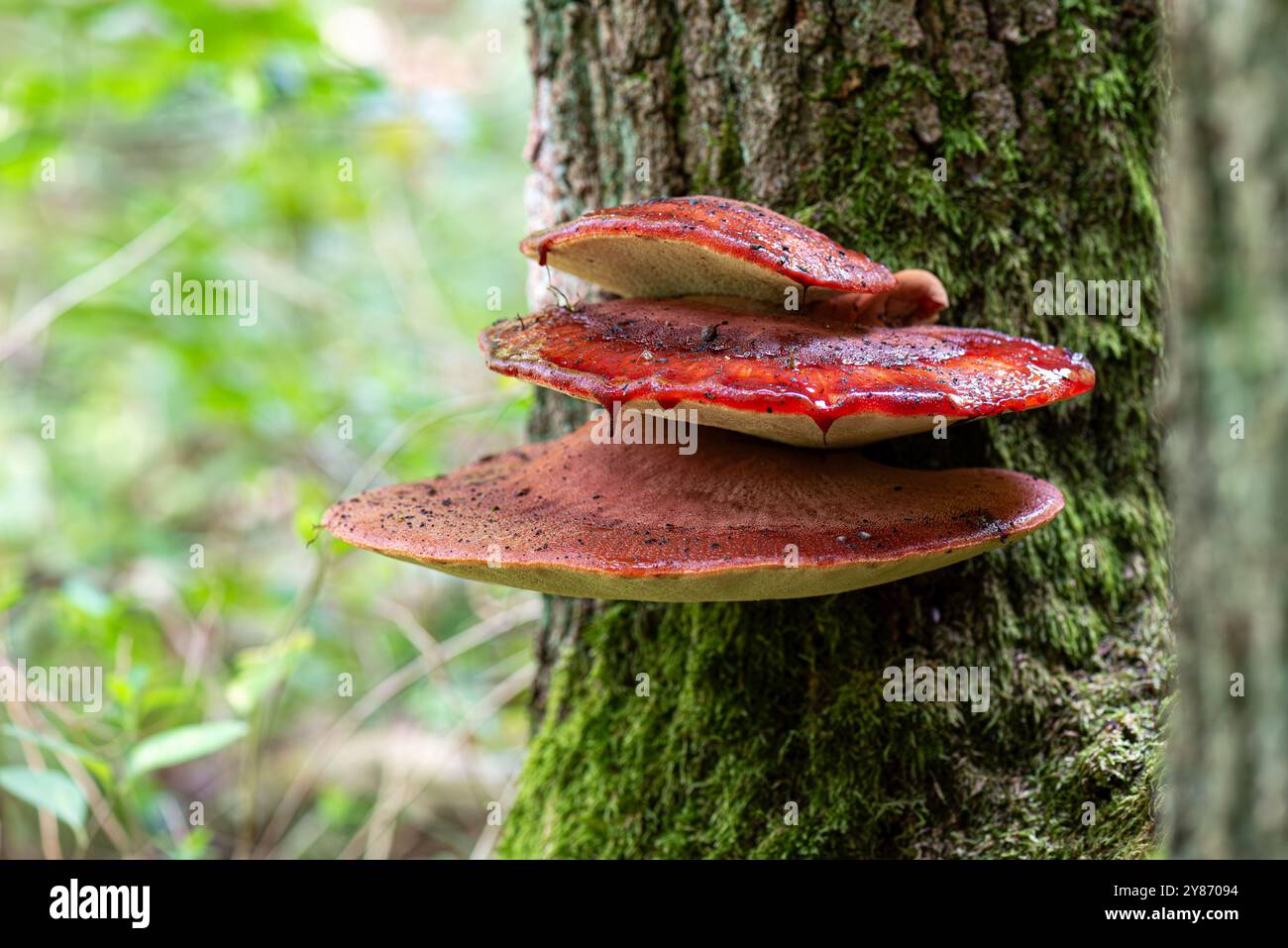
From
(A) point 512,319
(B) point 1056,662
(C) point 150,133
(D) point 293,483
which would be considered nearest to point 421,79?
(C) point 150,133

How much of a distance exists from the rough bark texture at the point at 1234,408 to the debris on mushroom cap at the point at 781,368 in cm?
39

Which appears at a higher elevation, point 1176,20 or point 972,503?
point 1176,20

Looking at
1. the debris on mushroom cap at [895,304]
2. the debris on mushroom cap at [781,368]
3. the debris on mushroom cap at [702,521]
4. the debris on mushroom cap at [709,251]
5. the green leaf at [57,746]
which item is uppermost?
the debris on mushroom cap at [709,251]

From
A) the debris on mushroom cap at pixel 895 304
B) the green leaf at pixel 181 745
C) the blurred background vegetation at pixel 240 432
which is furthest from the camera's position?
the blurred background vegetation at pixel 240 432

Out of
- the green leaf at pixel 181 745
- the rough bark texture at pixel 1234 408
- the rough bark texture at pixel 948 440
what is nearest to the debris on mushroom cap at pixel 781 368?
the rough bark texture at pixel 1234 408

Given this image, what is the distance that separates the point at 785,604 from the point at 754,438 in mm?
553

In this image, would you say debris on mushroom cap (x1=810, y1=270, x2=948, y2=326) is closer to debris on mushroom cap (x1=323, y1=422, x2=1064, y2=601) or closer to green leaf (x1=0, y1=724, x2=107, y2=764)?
debris on mushroom cap (x1=323, y1=422, x2=1064, y2=601)

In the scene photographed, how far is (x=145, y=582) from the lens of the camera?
616cm

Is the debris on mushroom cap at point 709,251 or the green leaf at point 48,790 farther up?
the debris on mushroom cap at point 709,251

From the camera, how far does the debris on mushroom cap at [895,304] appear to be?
2.13 m

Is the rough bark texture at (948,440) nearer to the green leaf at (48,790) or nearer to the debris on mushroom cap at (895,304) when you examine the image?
the debris on mushroom cap at (895,304)
